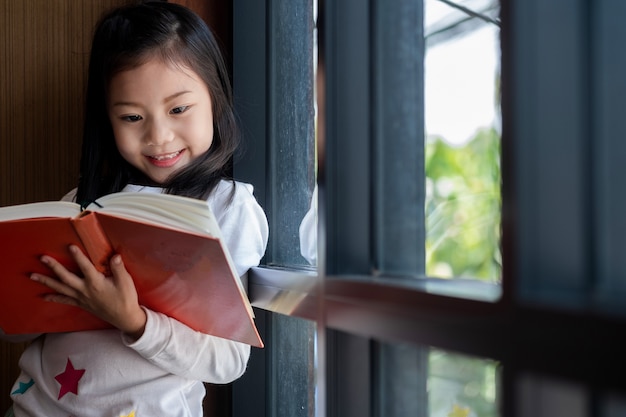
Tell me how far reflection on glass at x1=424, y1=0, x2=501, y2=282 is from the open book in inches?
10.2

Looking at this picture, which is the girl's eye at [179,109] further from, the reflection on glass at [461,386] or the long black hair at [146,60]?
the reflection on glass at [461,386]

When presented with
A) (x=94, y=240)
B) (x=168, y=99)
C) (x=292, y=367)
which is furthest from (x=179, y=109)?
(x=292, y=367)

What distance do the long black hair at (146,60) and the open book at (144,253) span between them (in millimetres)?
221

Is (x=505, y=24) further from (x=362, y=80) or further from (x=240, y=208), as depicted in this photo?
(x=240, y=208)

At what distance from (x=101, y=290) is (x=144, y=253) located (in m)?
0.12

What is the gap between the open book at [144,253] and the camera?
80 centimetres

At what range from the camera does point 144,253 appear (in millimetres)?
855

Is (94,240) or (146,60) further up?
(146,60)

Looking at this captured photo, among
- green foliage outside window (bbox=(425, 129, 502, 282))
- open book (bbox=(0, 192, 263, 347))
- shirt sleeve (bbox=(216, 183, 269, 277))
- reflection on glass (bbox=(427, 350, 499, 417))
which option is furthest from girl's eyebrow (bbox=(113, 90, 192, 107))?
reflection on glass (bbox=(427, 350, 499, 417))

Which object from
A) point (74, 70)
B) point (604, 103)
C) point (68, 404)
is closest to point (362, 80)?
point (604, 103)

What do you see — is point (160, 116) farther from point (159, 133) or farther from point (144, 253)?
point (144, 253)

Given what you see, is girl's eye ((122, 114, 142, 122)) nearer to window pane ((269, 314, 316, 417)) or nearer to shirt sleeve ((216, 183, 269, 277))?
shirt sleeve ((216, 183, 269, 277))

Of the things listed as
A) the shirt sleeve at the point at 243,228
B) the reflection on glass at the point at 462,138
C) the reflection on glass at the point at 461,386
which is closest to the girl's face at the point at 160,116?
the shirt sleeve at the point at 243,228

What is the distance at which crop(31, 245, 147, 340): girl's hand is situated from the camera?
0.91 m
